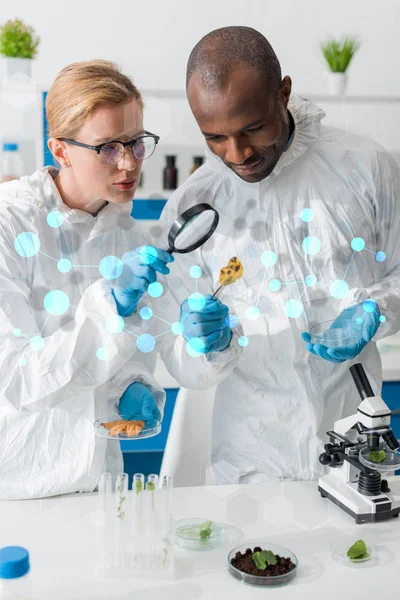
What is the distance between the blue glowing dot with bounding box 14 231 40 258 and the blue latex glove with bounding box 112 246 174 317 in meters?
0.18

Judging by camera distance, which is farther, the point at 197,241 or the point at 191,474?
the point at 191,474

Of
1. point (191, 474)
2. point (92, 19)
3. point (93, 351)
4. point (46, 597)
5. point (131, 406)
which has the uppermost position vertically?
point (92, 19)

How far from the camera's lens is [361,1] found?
2443mm

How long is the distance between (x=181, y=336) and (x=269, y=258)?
0.26m

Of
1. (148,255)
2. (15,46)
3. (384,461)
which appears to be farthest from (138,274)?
(15,46)

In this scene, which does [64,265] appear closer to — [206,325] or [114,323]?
[114,323]

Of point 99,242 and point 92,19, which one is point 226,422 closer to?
point 99,242

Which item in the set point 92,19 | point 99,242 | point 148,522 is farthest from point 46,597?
point 92,19

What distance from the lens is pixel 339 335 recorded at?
1525 mm

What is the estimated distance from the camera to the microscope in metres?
1.33

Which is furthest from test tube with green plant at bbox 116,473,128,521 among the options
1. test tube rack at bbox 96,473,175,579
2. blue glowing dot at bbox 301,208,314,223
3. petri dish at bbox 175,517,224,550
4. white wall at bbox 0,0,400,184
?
white wall at bbox 0,0,400,184

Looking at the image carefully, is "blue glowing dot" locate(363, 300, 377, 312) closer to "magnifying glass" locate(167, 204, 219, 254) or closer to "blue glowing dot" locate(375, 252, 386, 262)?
"blue glowing dot" locate(375, 252, 386, 262)

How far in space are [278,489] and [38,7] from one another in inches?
74.5

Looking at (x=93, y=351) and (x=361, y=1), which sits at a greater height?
(x=361, y=1)
